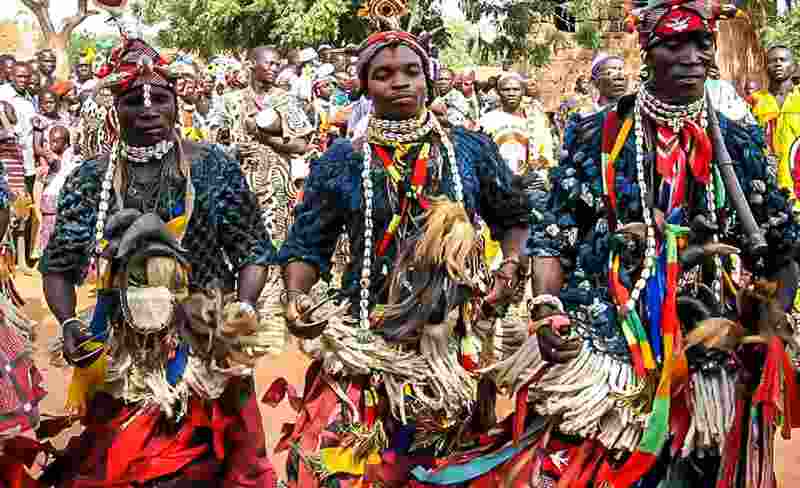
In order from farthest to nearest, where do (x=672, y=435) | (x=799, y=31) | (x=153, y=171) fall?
(x=799, y=31) < (x=153, y=171) < (x=672, y=435)

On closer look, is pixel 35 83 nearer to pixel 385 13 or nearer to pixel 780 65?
pixel 780 65

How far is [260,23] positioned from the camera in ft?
105

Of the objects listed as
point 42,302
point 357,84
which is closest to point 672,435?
point 357,84

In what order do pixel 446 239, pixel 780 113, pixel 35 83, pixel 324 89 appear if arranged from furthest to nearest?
pixel 35 83 → pixel 324 89 → pixel 780 113 → pixel 446 239

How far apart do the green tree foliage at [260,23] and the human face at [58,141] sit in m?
13.1

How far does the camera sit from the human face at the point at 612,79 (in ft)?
30.6

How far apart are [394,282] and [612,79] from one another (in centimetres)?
517

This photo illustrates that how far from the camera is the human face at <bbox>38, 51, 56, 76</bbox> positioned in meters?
17.8

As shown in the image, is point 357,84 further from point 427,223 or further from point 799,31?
point 799,31

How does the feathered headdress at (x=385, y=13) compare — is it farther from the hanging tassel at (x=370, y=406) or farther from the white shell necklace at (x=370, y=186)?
the hanging tassel at (x=370, y=406)

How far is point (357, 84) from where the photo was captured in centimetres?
509

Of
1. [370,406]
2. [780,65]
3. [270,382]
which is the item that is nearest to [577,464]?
[370,406]

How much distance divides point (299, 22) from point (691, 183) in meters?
26.6

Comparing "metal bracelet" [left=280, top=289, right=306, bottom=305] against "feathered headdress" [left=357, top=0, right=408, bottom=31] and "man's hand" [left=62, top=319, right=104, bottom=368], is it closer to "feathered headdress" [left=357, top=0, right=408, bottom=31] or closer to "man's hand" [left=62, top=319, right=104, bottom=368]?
"man's hand" [left=62, top=319, right=104, bottom=368]
